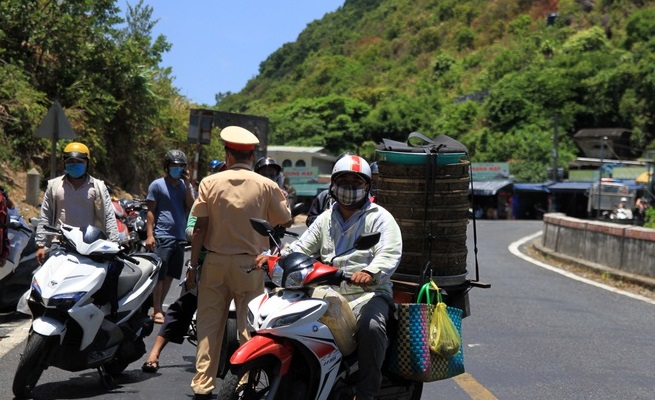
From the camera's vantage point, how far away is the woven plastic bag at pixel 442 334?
17.4 ft

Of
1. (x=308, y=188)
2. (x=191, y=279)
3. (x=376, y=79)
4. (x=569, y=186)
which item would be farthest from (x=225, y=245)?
(x=376, y=79)

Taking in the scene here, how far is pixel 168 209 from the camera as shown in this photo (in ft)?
29.9

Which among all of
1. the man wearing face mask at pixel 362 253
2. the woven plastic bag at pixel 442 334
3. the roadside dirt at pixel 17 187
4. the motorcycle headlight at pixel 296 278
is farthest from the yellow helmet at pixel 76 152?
the roadside dirt at pixel 17 187

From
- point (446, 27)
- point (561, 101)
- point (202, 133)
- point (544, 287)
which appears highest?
point (446, 27)

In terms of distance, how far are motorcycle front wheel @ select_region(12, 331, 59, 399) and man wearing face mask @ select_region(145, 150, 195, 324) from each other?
2875mm

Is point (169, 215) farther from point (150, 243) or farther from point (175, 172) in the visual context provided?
point (175, 172)

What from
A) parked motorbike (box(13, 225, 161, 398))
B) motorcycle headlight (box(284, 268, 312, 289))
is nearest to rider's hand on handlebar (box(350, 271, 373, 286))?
motorcycle headlight (box(284, 268, 312, 289))

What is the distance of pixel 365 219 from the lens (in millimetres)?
5477

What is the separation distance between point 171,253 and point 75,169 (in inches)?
72.4

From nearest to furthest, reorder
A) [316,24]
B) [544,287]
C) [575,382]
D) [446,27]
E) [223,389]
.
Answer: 1. [223,389]
2. [575,382]
3. [544,287]
4. [446,27]
5. [316,24]

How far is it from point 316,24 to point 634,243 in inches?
7211

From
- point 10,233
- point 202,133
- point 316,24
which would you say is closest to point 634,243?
point 202,133

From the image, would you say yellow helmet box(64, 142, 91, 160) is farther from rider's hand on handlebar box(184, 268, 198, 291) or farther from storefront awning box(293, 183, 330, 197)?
storefront awning box(293, 183, 330, 197)

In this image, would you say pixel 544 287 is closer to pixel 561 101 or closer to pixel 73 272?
pixel 73 272
